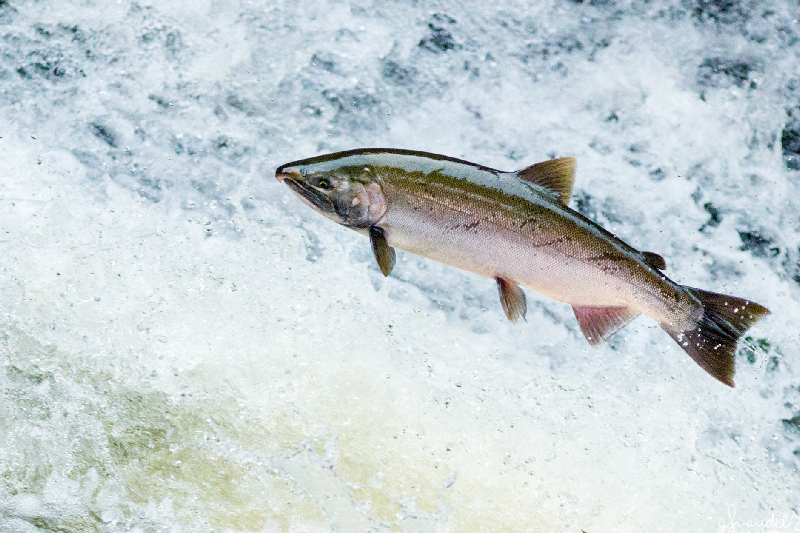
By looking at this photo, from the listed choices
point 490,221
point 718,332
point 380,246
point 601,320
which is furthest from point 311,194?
point 718,332

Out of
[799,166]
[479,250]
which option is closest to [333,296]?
[479,250]

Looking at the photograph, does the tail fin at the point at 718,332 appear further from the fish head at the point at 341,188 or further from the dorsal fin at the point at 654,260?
the fish head at the point at 341,188

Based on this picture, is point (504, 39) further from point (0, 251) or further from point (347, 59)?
point (0, 251)

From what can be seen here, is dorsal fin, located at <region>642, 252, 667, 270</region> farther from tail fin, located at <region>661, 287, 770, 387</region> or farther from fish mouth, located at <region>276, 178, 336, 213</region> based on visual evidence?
fish mouth, located at <region>276, 178, 336, 213</region>

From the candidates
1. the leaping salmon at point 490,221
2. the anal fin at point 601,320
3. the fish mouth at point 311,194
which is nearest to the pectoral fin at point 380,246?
the leaping salmon at point 490,221

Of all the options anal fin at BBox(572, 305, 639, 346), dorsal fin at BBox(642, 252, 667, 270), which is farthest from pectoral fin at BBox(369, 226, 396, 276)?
dorsal fin at BBox(642, 252, 667, 270)

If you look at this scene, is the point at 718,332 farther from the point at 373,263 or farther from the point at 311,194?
the point at 311,194
